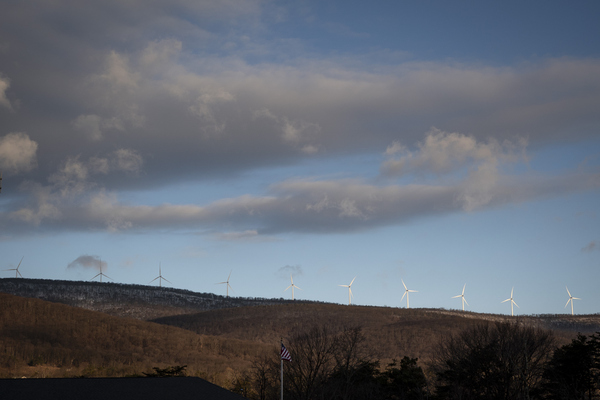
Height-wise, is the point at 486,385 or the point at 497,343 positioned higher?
the point at 497,343

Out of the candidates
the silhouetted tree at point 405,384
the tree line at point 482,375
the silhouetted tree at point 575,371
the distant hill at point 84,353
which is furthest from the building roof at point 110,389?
the distant hill at point 84,353

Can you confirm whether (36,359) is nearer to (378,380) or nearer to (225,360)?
(225,360)

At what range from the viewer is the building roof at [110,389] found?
36.2 metres

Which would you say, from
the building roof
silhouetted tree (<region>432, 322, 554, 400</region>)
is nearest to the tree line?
silhouetted tree (<region>432, 322, 554, 400</region>)

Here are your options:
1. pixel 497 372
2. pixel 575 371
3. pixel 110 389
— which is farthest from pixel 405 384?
pixel 110 389

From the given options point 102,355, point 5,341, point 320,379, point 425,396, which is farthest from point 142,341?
point 425,396

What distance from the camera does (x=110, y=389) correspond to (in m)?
38.5

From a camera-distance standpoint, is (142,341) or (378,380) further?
(142,341)

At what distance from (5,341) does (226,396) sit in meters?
155

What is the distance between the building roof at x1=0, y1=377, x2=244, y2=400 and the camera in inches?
1427

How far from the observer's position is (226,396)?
1569 inches

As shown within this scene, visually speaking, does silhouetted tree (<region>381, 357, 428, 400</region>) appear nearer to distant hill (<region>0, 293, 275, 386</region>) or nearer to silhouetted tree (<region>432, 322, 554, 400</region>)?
silhouetted tree (<region>432, 322, 554, 400</region>)

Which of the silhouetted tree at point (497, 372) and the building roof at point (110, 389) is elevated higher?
the building roof at point (110, 389)

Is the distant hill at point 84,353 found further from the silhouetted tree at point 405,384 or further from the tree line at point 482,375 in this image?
the silhouetted tree at point 405,384
